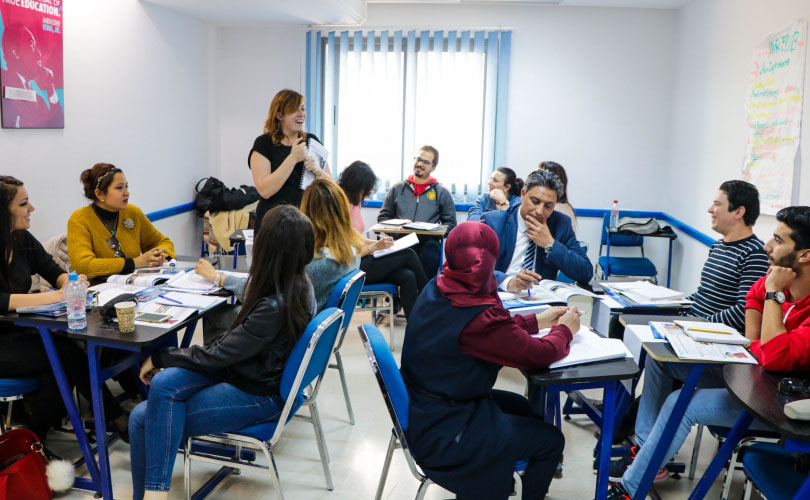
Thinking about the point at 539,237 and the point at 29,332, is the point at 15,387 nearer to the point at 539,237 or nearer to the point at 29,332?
the point at 29,332

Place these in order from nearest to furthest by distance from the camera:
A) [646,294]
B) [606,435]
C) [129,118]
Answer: [606,435] → [646,294] → [129,118]

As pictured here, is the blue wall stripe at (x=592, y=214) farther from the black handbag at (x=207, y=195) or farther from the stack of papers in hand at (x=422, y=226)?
the stack of papers in hand at (x=422, y=226)

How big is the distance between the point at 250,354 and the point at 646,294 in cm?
180

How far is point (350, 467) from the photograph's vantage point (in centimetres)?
289

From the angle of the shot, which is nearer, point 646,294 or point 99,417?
point 99,417

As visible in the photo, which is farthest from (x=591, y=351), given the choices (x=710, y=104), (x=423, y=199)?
(x=710, y=104)

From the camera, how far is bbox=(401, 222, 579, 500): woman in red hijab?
198 centimetres

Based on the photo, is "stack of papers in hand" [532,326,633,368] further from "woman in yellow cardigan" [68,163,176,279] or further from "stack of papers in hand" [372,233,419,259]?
"woman in yellow cardigan" [68,163,176,279]

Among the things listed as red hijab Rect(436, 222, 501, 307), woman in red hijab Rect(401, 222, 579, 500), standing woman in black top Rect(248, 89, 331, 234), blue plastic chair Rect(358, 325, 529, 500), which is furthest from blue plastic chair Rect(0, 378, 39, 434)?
red hijab Rect(436, 222, 501, 307)

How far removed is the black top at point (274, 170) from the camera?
365cm

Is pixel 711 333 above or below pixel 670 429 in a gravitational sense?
above

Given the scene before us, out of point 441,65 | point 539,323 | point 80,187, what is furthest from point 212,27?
point 539,323

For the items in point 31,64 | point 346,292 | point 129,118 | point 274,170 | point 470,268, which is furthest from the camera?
point 129,118

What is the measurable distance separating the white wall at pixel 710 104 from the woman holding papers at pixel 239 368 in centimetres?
287
